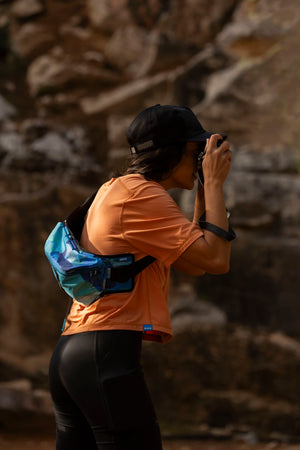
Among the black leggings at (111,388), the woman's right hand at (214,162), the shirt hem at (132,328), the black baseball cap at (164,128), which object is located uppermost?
the black baseball cap at (164,128)

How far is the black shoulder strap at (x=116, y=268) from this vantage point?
1922 millimetres

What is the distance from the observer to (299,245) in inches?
191

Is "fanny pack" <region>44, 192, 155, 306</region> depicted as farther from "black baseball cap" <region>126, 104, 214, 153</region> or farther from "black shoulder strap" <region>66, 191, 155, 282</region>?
"black baseball cap" <region>126, 104, 214, 153</region>

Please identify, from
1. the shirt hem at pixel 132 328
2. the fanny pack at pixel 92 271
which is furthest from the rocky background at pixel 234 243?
the fanny pack at pixel 92 271

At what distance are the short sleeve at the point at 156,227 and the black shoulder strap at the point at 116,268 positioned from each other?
6 centimetres

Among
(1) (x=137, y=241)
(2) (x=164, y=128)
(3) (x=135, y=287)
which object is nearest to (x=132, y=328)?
(3) (x=135, y=287)

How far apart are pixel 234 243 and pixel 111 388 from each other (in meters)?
3.22

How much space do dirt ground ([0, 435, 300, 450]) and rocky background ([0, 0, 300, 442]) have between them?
0.28 ft

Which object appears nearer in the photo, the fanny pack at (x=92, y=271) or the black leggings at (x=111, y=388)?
the black leggings at (x=111, y=388)

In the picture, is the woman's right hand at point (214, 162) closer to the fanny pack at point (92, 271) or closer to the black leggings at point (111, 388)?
the fanny pack at point (92, 271)

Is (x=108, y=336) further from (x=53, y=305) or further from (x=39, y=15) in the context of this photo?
(x=39, y=15)

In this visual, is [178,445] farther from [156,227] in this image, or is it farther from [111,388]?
[156,227]

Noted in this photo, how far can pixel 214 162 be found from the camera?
6.53 ft

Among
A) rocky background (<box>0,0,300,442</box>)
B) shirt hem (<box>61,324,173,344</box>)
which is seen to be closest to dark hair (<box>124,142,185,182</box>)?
shirt hem (<box>61,324,173,344</box>)
